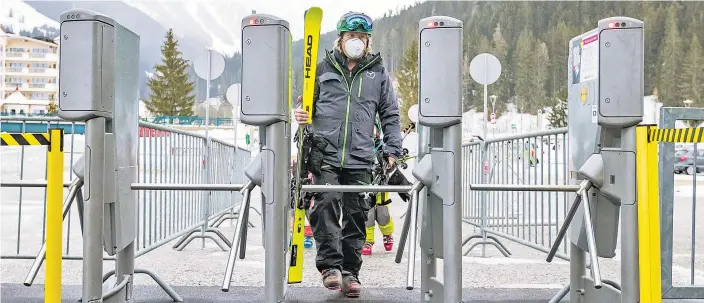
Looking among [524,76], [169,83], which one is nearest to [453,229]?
[169,83]

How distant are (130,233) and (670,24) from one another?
4347 inches

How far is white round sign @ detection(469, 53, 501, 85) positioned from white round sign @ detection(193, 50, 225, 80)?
10.6 ft

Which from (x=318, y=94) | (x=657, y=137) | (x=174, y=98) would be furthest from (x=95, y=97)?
(x=174, y=98)

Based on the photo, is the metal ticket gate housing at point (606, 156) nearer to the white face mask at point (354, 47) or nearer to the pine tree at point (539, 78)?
the white face mask at point (354, 47)

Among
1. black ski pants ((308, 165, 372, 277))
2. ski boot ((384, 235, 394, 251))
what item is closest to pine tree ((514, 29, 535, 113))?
ski boot ((384, 235, 394, 251))

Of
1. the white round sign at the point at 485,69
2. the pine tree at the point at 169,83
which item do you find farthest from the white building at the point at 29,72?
the white round sign at the point at 485,69

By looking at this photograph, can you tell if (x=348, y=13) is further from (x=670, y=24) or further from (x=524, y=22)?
(x=524, y=22)

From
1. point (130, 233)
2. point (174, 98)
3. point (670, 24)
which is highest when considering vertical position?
point (670, 24)

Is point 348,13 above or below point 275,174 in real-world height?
above

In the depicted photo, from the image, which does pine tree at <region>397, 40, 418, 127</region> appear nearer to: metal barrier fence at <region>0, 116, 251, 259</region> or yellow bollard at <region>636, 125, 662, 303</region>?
metal barrier fence at <region>0, 116, 251, 259</region>

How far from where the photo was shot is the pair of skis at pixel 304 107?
366cm

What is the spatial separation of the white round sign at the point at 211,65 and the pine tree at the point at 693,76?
303 feet

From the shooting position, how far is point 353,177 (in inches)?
160

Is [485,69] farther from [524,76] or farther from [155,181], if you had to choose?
[524,76]
